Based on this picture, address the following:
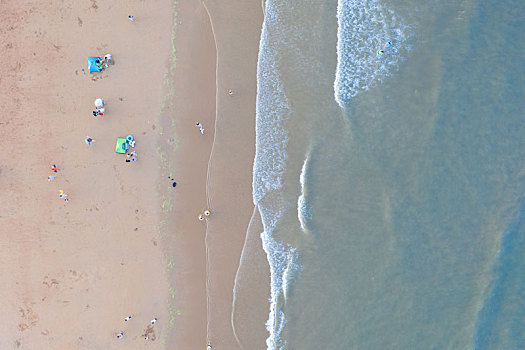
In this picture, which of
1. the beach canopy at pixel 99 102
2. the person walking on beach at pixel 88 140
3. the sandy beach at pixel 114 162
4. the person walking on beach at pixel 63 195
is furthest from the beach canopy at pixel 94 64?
the person walking on beach at pixel 63 195

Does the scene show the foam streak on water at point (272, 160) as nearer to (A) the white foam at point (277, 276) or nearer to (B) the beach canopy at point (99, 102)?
(A) the white foam at point (277, 276)

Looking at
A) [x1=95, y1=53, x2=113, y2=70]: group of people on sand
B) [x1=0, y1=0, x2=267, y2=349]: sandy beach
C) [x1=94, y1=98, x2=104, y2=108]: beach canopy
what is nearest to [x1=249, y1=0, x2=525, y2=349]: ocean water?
[x1=0, y1=0, x2=267, y2=349]: sandy beach

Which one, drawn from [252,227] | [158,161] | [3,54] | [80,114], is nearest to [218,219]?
[252,227]

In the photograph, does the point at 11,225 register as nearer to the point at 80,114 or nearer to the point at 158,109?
the point at 80,114

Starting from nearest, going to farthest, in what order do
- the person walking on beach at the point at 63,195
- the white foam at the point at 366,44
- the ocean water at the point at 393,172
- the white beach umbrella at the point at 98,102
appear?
the ocean water at the point at 393,172, the white foam at the point at 366,44, the white beach umbrella at the point at 98,102, the person walking on beach at the point at 63,195

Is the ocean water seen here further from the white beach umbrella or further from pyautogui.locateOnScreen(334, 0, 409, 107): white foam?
the white beach umbrella
